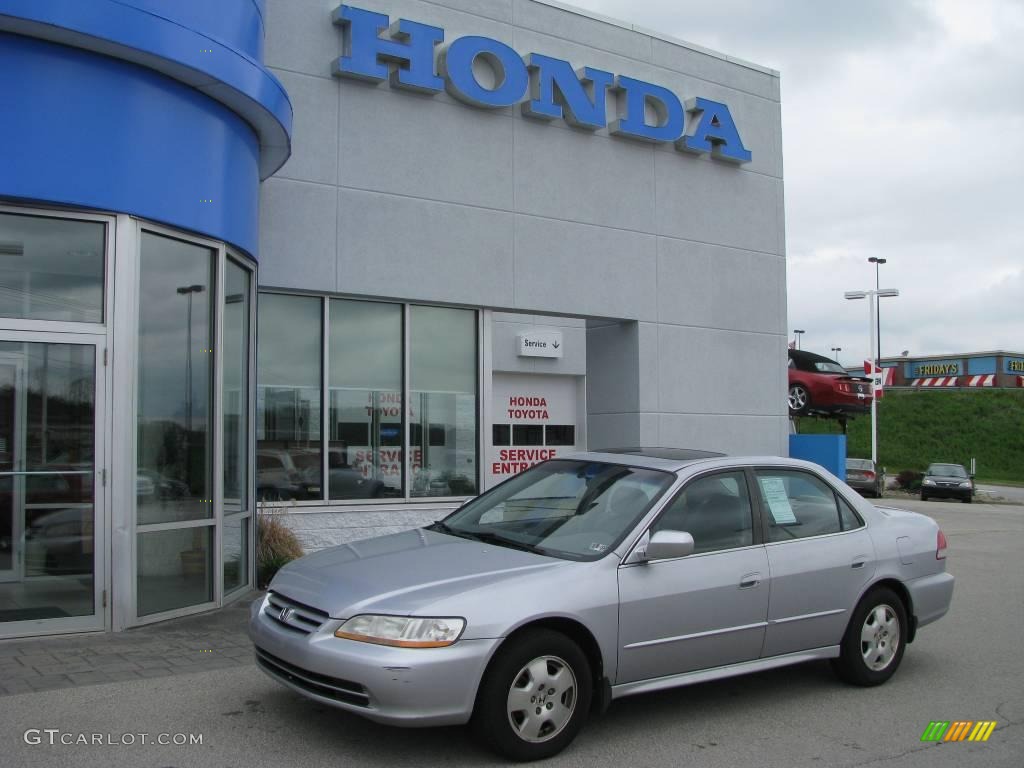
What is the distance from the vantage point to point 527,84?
12.3 metres

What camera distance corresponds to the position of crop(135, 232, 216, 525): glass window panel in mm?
7742

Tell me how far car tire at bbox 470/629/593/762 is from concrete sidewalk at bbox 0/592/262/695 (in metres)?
2.56

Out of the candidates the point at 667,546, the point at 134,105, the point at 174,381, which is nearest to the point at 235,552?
the point at 174,381

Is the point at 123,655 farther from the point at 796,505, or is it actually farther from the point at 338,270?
the point at 338,270

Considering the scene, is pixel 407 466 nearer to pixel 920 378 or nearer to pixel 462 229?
pixel 462 229

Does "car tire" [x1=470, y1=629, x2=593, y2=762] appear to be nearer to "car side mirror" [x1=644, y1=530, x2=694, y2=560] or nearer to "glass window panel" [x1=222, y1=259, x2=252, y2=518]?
"car side mirror" [x1=644, y1=530, x2=694, y2=560]

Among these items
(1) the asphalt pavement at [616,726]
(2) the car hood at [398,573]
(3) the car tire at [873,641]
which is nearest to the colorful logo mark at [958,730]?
(1) the asphalt pavement at [616,726]

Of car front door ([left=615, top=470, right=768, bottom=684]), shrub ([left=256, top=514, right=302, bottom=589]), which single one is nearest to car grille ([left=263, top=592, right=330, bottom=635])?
car front door ([left=615, top=470, right=768, bottom=684])

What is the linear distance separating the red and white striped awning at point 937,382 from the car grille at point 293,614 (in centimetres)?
6181

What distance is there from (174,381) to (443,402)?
4.32m

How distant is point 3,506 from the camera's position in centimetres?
718

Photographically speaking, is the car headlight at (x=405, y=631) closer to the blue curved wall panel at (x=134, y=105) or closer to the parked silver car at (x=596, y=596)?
the parked silver car at (x=596, y=596)

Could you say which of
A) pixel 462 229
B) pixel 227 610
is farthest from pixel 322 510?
pixel 462 229

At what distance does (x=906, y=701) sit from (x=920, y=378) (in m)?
61.9
